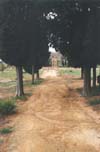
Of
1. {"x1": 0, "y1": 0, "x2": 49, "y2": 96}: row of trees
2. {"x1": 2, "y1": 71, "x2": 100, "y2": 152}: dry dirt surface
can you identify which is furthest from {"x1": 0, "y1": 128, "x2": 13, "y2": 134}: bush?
{"x1": 0, "y1": 0, "x2": 49, "y2": 96}: row of trees

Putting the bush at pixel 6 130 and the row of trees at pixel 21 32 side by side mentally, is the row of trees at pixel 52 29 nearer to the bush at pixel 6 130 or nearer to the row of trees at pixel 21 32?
the row of trees at pixel 21 32

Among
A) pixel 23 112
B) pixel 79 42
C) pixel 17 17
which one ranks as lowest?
pixel 23 112

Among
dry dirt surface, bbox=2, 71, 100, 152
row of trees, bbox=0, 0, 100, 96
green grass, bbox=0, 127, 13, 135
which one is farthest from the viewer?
row of trees, bbox=0, 0, 100, 96

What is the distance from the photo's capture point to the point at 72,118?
1226cm

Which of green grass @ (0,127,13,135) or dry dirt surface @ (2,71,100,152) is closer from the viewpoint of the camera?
dry dirt surface @ (2,71,100,152)

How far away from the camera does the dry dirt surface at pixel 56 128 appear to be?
823 centimetres

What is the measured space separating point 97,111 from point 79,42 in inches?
207

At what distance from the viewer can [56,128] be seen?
34.2 feet

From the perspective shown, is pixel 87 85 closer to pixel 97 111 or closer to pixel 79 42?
pixel 79 42

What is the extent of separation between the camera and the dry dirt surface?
823 centimetres

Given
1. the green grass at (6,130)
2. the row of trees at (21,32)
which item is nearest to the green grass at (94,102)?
the row of trees at (21,32)

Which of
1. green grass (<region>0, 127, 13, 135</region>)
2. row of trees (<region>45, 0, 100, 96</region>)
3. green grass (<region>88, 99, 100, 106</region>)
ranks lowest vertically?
green grass (<region>88, 99, 100, 106</region>)

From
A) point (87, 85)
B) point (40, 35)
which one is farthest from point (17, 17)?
point (87, 85)

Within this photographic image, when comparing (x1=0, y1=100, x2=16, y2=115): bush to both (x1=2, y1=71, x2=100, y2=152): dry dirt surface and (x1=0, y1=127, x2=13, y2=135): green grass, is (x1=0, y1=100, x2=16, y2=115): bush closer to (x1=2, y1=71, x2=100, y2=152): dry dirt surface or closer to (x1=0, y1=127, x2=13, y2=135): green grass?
(x1=2, y1=71, x2=100, y2=152): dry dirt surface
